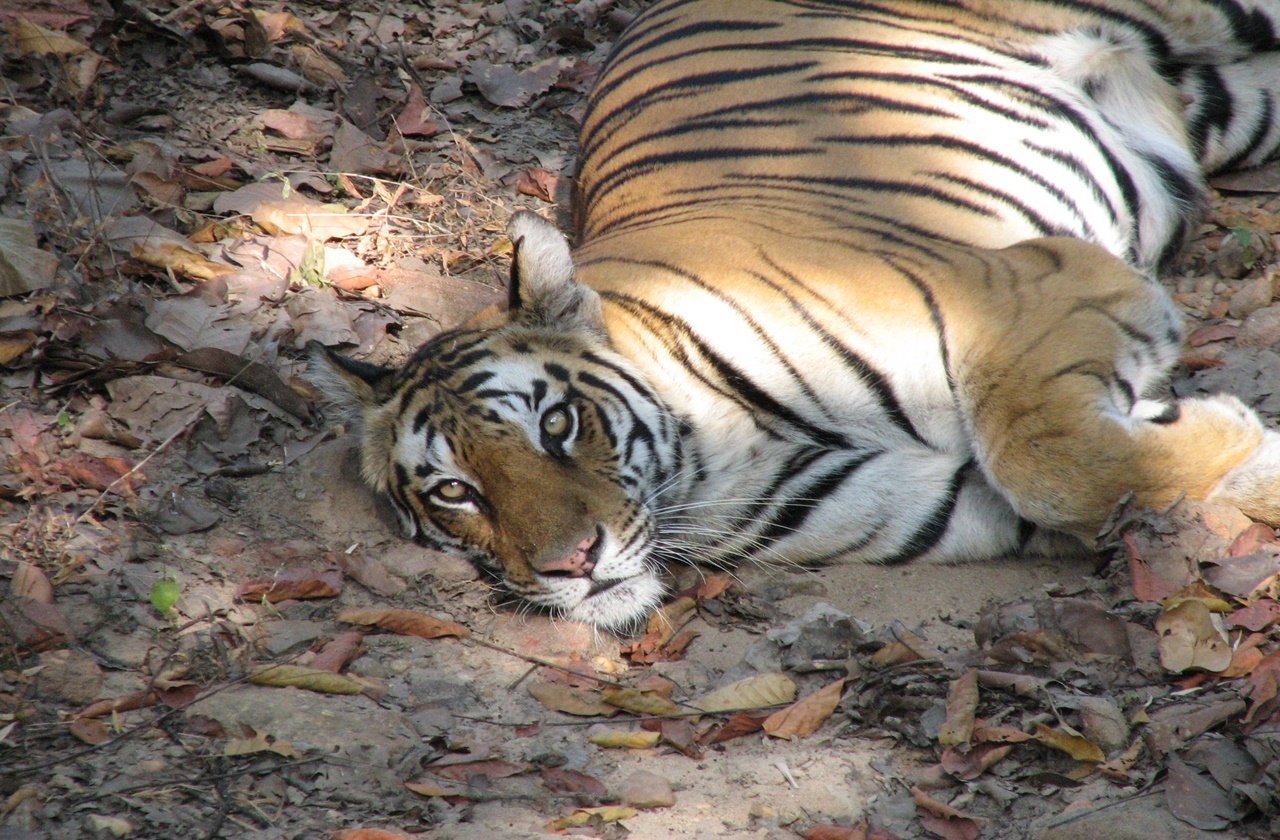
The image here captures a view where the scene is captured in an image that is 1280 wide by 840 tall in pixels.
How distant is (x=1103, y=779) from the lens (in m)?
2.32

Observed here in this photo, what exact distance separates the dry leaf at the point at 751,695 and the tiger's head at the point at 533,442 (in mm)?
433

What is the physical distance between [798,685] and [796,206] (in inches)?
59.3

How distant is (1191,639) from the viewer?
260 centimetres

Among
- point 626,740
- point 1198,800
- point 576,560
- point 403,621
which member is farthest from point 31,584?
point 1198,800

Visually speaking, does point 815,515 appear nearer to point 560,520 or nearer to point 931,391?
point 931,391

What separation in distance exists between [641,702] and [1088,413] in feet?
4.21

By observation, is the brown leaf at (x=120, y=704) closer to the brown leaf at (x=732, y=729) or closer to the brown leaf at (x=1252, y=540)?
the brown leaf at (x=732, y=729)

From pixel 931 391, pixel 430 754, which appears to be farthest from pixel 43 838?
pixel 931 391

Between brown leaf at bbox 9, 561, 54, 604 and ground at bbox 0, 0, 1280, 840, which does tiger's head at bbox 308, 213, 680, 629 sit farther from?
brown leaf at bbox 9, 561, 54, 604

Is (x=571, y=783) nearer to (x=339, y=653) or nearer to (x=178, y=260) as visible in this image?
(x=339, y=653)

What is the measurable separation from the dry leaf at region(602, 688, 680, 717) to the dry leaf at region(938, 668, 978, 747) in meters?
0.62

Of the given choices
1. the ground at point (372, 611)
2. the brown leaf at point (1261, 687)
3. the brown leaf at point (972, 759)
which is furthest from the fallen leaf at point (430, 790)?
the brown leaf at point (1261, 687)

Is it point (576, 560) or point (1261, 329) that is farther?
point (1261, 329)

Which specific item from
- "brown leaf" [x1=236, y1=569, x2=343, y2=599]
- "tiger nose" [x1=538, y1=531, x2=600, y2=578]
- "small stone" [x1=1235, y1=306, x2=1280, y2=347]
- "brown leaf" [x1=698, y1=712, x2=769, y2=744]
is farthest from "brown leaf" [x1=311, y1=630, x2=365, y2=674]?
"small stone" [x1=1235, y1=306, x2=1280, y2=347]
